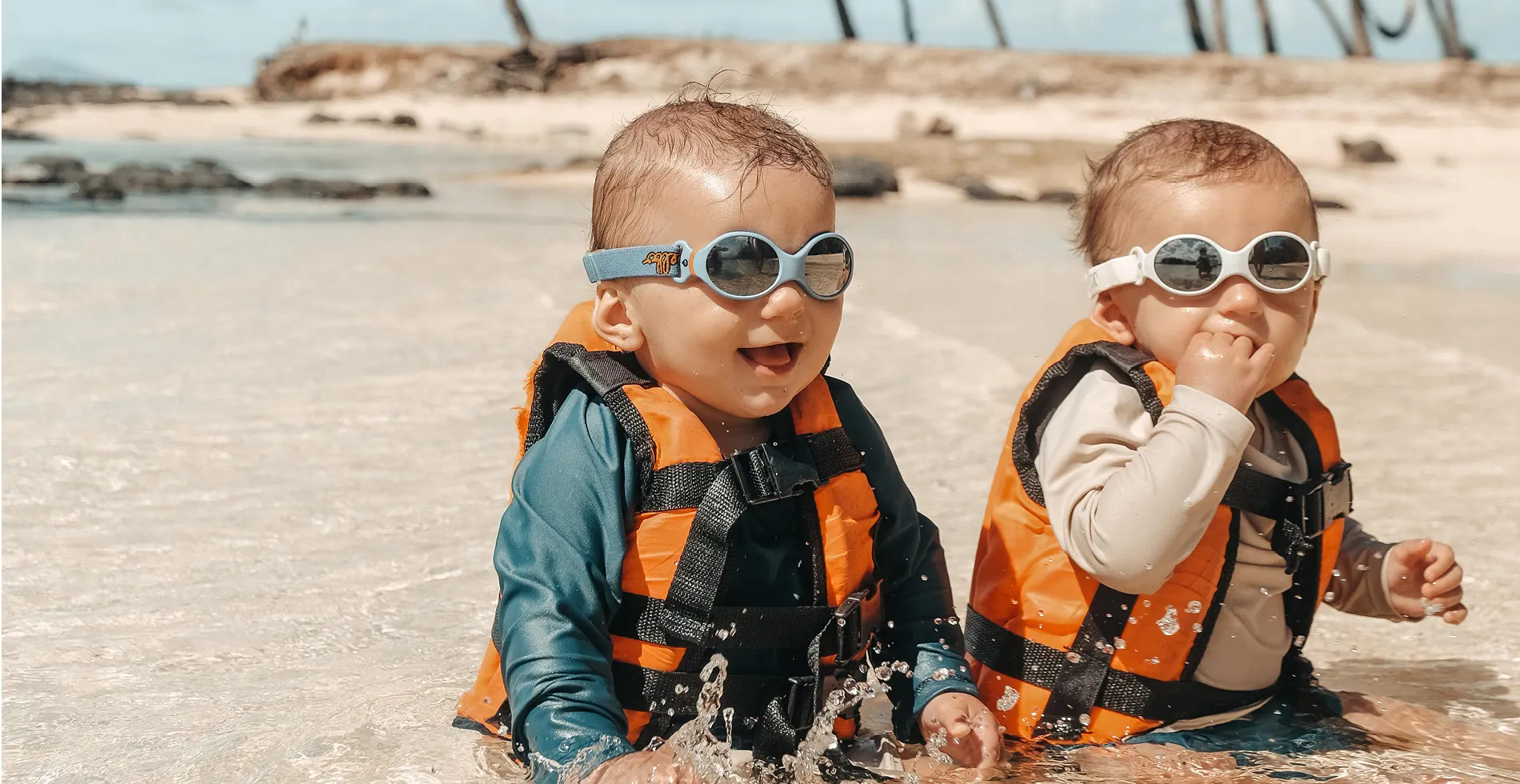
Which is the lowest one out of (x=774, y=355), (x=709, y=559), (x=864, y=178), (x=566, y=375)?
(x=709, y=559)

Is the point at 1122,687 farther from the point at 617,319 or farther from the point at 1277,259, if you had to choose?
the point at 617,319

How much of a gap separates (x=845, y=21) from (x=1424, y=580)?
36.3 metres

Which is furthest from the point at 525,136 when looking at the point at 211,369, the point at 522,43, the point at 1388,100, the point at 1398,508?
the point at 1398,508

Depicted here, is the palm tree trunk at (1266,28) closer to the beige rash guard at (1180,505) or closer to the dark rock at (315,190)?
the dark rock at (315,190)

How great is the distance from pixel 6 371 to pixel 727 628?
4931mm

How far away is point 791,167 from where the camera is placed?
2346 mm

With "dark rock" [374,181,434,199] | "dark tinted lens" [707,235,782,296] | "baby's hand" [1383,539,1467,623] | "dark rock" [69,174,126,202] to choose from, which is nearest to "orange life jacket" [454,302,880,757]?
"dark tinted lens" [707,235,782,296]

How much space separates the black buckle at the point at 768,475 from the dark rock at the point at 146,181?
15829 mm

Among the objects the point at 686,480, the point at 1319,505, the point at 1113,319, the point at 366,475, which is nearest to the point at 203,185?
the point at 366,475

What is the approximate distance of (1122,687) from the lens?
2664 millimetres

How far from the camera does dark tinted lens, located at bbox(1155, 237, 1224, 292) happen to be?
2.57m

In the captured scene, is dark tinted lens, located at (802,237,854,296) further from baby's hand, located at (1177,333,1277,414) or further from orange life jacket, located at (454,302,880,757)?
baby's hand, located at (1177,333,1277,414)

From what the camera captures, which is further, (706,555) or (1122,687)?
(1122,687)

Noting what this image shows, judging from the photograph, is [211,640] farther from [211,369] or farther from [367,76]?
[367,76]
